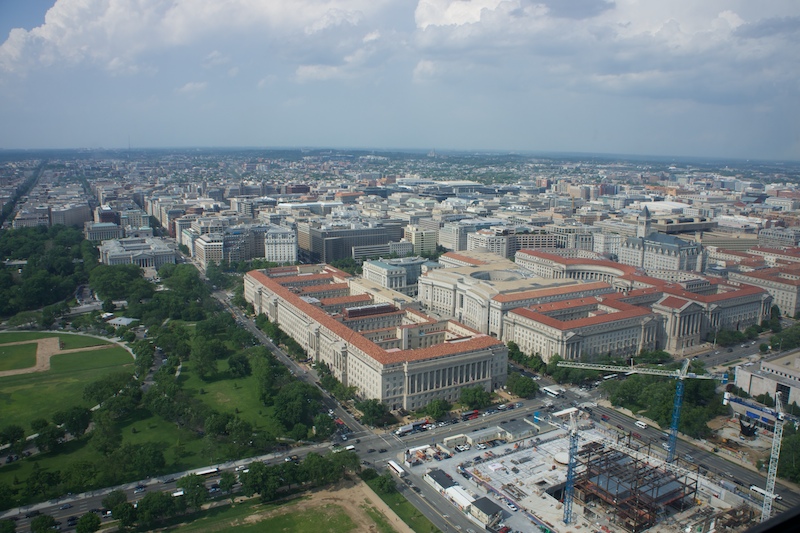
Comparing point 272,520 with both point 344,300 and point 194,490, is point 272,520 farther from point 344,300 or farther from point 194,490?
point 344,300

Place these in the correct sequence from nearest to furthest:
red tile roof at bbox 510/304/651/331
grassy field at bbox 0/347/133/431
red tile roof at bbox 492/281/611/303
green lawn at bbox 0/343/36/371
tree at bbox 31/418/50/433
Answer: tree at bbox 31/418/50/433
grassy field at bbox 0/347/133/431
green lawn at bbox 0/343/36/371
red tile roof at bbox 510/304/651/331
red tile roof at bbox 492/281/611/303

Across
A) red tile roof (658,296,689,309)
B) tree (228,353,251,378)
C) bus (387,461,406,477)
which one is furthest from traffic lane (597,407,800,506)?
tree (228,353,251,378)

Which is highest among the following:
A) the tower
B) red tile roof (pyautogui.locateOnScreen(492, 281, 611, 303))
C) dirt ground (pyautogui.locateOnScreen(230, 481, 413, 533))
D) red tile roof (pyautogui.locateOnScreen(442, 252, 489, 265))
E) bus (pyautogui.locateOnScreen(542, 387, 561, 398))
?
the tower

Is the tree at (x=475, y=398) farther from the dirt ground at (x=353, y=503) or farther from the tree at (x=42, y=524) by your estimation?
the tree at (x=42, y=524)

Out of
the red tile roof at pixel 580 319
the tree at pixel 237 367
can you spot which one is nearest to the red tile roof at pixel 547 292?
the red tile roof at pixel 580 319

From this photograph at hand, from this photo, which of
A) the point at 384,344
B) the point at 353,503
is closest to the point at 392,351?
the point at 384,344

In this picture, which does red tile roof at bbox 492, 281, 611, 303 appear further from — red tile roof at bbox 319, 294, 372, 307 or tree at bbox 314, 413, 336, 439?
tree at bbox 314, 413, 336, 439

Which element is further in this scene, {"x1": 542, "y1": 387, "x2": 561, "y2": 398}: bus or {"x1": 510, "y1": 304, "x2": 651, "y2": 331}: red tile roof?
{"x1": 510, "y1": 304, "x2": 651, "y2": 331}: red tile roof
